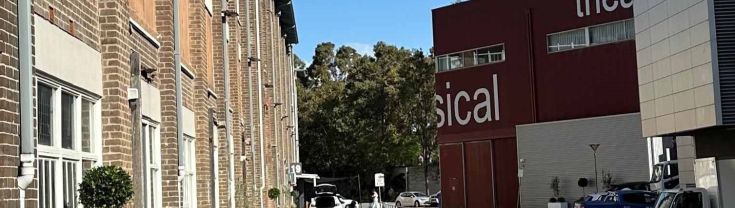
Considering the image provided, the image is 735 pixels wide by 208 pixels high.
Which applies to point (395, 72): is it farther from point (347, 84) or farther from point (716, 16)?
point (716, 16)

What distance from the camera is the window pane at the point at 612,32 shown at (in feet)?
135

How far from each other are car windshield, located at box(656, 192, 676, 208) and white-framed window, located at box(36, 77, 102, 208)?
9.76m

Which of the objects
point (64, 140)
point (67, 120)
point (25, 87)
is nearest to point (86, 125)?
point (67, 120)

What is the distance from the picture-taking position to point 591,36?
4312cm

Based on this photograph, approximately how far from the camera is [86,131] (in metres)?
11.0

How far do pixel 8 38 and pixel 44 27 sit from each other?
1571 mm

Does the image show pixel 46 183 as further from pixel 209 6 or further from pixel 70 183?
pixel 209 6

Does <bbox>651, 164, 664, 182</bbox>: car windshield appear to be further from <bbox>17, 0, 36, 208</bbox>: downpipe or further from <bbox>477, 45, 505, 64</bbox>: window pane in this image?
<bbox>17, 0, 36, 208</bbox>: downpipe

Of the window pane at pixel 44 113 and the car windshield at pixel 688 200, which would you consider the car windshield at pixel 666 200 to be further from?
the window pane at pixel 44 113

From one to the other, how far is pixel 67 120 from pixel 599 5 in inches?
1400

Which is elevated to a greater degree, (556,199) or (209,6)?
(209,6)

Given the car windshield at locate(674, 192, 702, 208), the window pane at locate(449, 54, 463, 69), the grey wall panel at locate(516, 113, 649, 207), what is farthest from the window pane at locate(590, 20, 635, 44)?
the car windshield at locate(674, 192, 702, 208)

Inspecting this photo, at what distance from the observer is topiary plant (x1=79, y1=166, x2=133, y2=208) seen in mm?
9734

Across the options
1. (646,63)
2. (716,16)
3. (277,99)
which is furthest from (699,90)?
(277,99)
